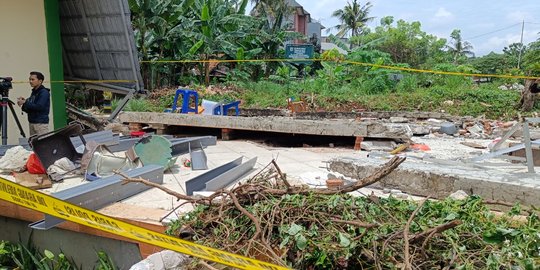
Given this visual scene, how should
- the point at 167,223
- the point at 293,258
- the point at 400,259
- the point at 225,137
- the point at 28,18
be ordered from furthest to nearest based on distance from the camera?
the point at 28,18
the point at 225,137
the point at 167,223
the point at 293,258
the point at 400,259

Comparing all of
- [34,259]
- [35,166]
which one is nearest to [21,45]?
[35,166]

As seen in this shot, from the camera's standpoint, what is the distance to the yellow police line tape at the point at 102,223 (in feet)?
6.33

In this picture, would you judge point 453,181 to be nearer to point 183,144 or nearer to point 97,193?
point 97,193

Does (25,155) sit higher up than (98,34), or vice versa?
(98,34)

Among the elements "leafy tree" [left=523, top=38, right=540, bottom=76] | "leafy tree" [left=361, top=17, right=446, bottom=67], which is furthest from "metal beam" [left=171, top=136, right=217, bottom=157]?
"leafy tree" [left=361, top=17, right=446, bottom=67]

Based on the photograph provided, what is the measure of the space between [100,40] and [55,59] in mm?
1350

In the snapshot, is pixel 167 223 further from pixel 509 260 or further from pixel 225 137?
pixel 225 137

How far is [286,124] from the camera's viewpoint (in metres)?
6.93

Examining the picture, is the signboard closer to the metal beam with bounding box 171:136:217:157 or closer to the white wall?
the white wall

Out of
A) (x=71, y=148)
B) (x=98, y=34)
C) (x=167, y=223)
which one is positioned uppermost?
(x=98, y=34)

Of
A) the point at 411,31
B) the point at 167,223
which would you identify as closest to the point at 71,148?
the point at 167,223

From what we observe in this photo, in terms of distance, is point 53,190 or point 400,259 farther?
point 53,190

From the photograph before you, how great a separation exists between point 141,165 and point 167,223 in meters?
1.98

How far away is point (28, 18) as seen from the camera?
8844mm
